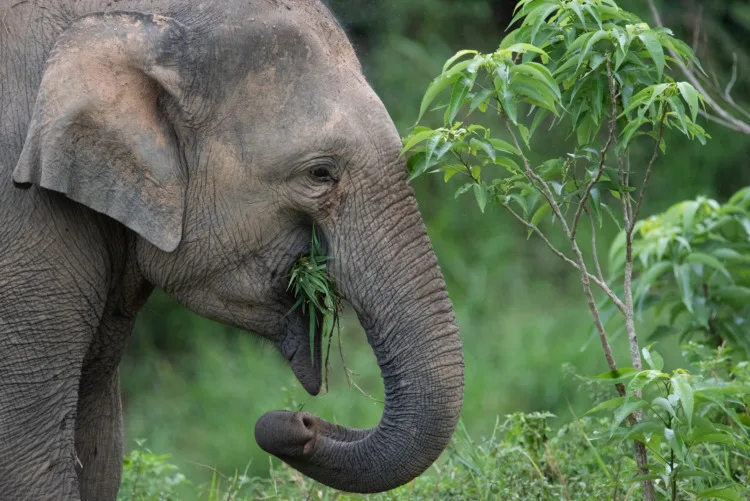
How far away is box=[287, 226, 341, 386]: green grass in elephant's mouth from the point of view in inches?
143

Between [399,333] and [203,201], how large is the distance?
0.65m

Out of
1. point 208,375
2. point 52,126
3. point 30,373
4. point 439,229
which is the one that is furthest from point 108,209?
point 439,229

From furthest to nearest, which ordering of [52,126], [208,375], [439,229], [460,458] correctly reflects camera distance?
[439,229] → [208,375] → [460,458] → [52,126]

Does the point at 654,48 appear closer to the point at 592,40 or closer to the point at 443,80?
the point at 592,40

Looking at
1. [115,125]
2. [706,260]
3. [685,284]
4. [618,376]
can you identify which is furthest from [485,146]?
[706,260]

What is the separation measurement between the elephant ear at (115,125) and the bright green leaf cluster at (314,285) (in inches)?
13.9

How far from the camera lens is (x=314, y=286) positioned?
3639 millimetres

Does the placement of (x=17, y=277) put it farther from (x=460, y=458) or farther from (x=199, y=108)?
(x=460, y=458)

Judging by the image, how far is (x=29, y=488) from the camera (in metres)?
3.50

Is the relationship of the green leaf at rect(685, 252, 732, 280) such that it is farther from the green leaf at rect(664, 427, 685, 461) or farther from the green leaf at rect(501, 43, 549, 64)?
the green leaf at rect(501, 43, 549, 64)

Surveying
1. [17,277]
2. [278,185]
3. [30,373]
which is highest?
[278,185]

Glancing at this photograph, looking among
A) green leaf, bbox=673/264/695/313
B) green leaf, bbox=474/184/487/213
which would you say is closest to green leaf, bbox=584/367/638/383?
green leaf, bbox=474/184/487/213

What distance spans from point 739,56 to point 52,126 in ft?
22.7

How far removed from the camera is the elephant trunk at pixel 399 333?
3.54m
